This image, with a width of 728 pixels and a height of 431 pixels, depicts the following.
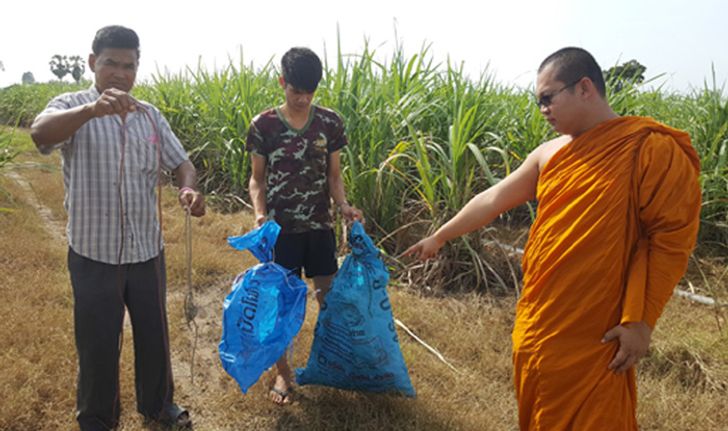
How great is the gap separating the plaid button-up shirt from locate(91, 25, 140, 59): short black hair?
18 centimetres

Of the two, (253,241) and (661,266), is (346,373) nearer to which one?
(253,241)

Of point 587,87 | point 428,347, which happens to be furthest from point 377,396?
point 587,87

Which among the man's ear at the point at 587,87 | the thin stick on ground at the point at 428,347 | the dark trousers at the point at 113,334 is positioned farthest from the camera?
the thin stick on ground at the point at 428,347

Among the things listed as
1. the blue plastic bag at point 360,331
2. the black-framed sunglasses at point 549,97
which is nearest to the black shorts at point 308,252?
the blue plastic bag at point 360,331

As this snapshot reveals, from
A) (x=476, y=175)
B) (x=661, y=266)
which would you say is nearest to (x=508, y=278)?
(x=476, y=175)

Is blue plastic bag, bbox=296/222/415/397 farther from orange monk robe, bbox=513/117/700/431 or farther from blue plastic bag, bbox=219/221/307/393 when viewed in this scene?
orange monk robe, bbox=513/117/700/431

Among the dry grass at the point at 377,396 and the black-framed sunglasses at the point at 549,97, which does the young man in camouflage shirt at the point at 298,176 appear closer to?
the dry grass at the point at 377,396

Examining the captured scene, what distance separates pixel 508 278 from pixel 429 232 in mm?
669

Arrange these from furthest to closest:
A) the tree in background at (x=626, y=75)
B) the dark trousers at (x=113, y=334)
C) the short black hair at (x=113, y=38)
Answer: the tree in background at (x=626, y=75) → the dark trousers at (x=113, y=334) → the short black hair at (x=113, y=38)

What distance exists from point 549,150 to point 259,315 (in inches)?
48.7

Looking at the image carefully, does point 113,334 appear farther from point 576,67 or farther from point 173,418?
point 576,67

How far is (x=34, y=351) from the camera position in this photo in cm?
270

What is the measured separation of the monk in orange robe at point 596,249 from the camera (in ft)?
4.55

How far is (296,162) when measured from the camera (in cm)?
226
